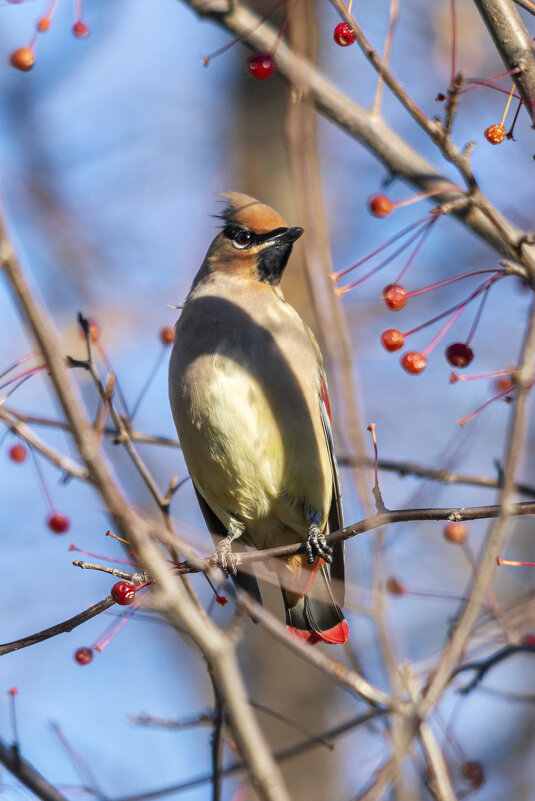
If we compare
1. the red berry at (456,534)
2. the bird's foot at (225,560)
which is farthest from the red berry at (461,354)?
the bird's foot at (225,560)

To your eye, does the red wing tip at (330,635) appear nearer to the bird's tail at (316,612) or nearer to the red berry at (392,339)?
the bird's tail at (316,612)

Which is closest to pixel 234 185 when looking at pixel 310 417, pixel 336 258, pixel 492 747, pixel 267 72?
pixel 336 258

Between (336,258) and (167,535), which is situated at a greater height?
(336,258)

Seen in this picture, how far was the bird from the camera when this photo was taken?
3957 millimetres

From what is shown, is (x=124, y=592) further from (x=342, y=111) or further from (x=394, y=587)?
(x=342, y=111)

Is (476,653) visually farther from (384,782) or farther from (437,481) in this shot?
(384,782)

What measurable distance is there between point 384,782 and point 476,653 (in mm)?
1004

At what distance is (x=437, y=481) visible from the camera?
312 cm

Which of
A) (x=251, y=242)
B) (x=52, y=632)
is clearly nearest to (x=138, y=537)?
(x=52, y=632)

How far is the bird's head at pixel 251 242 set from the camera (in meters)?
4.44

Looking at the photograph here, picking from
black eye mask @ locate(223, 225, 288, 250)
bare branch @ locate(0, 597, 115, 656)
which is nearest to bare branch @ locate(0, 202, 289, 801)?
bare branch @ locate(0, 597, 115, 656)

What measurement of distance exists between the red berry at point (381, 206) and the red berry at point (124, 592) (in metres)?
1.22

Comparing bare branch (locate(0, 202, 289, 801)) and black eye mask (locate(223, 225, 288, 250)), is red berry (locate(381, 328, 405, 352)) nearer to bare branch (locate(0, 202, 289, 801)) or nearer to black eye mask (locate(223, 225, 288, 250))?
black eye mask (locate(223, 225, 288, 250))

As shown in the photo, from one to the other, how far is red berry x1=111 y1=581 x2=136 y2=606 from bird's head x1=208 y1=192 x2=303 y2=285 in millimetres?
1967
